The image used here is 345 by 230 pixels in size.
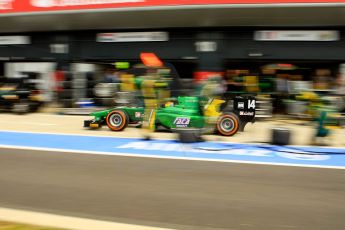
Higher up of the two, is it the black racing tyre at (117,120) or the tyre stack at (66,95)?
the tyre stack at (66,95)

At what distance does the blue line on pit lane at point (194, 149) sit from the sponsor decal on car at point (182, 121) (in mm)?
798

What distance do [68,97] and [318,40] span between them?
10.2m

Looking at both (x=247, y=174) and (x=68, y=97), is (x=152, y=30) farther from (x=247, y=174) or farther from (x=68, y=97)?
(x=247, y=174)

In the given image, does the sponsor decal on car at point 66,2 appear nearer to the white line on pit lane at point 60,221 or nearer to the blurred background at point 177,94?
the blurred background at point 177,94

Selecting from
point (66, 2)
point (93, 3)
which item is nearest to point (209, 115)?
point (93, 3)

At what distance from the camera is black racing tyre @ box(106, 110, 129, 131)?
39.2 ft

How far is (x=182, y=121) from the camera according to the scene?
11.1m

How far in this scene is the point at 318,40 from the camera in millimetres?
15805

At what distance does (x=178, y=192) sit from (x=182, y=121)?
540 cm

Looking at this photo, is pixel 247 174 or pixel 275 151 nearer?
pixel 247 174

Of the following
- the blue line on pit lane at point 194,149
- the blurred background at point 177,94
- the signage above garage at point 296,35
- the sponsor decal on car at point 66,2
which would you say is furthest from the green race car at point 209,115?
the sponsor decal on car at point 66,2

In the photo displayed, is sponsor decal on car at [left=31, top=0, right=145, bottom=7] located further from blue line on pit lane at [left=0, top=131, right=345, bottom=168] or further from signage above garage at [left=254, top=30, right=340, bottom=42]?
blue line on pit lane at [left=0, top=131, right=345, bottom=168]

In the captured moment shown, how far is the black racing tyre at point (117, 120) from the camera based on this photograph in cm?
1195

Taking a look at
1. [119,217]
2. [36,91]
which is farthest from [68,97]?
[119,217]
